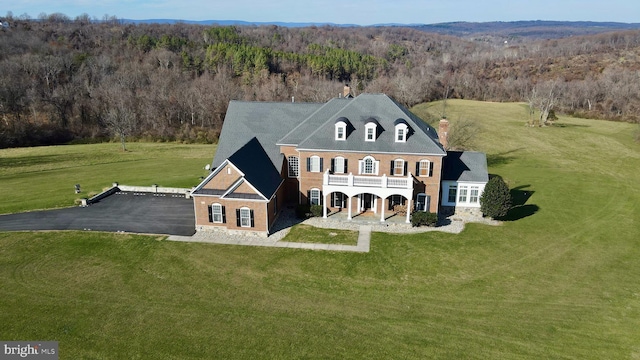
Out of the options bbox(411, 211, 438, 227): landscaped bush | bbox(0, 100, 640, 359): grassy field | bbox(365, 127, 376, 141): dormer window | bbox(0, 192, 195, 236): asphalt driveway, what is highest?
bbox(365, 127, 376, 141): dormer window

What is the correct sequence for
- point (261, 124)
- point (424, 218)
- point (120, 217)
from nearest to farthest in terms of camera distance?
point (424, 218), point (120, 217), point (261, 124)

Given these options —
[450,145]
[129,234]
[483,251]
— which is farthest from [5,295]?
[450,145]

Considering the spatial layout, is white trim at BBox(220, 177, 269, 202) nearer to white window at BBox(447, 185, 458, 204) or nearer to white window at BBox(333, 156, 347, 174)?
white window at BBox(333, 156, 347, 174)

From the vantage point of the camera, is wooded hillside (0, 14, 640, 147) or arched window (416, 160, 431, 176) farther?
wooded hillside (0, 14, 640, 147)

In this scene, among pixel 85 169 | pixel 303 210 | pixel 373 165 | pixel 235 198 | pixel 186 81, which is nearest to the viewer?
pixel 235 198

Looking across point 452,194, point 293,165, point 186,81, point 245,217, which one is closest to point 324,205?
point 293,165

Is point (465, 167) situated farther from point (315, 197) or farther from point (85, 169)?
point (85, 169)

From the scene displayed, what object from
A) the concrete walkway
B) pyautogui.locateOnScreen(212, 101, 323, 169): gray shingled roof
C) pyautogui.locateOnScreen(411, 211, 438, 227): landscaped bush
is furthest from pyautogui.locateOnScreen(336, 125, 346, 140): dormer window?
pyautogui.locateOnScreen(411, 211, 438, 227): landscaped bush

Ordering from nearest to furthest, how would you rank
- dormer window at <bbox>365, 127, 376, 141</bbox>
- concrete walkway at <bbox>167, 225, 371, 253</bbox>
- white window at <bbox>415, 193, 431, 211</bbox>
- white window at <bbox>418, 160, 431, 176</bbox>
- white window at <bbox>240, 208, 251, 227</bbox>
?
concrete walkway at <bbox>167, 225, 371, 253</bbox> < white window at <bbox>240, 208, 251, 227</bbox> < white window at <bbox>418, 160, 431, 176</bbox> < dormer window at <bbox>365, 127, 376, 141</bbox> < white window at <bbox>415, 193, 431, 211</bbox>
